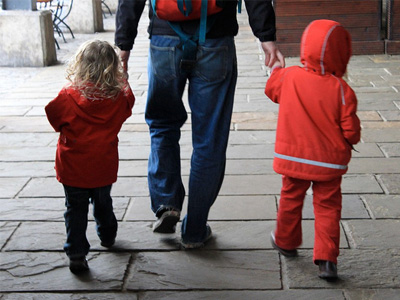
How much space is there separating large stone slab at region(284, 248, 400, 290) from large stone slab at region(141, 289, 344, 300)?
0.05m

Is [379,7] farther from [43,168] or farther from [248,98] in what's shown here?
[43,168]

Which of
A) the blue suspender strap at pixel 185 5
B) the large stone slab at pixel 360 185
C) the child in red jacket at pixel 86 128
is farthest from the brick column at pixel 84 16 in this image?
the blue suspender strap at pixel 185 5

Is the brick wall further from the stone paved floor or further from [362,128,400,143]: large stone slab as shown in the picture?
[362,128,400,143]: large stone slab

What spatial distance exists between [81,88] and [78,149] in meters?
0.26

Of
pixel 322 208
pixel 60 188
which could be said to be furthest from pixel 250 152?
pixel 322 208

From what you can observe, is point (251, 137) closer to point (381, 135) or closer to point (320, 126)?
point (381, 135)

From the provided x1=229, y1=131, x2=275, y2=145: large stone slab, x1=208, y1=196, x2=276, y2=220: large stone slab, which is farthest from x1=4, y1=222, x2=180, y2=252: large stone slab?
x1=229, y1=131, x2=275, y2=145: large stone slab

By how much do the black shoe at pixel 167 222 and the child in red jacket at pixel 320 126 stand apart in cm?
59

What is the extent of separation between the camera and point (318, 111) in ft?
9.02

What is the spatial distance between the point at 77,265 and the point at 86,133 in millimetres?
576

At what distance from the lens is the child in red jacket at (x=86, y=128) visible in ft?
9.31

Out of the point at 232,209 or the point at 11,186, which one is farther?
the point at 11,186

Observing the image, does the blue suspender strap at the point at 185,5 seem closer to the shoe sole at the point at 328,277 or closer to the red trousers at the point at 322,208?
the red trousers at the point at 322,208

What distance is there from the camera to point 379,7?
8.52m
